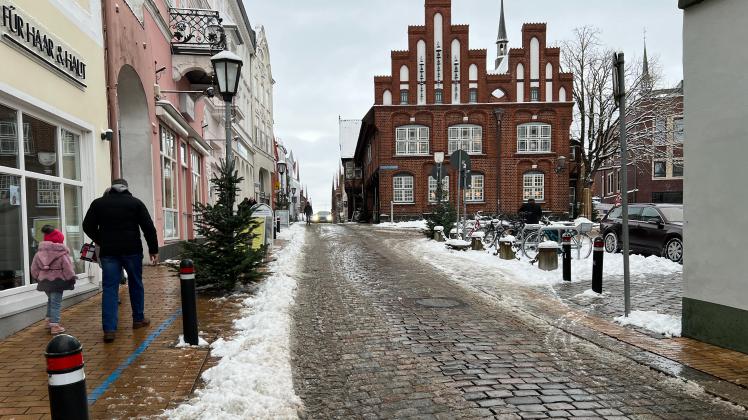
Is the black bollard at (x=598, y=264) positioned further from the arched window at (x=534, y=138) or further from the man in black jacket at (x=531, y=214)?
the arched window at (x=534, y=138)

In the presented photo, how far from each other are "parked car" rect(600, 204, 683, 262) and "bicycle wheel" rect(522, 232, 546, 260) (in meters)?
2.79

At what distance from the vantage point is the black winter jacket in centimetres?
538

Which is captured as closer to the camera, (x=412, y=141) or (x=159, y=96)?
(x=159, y=96)

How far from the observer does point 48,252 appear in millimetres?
5215

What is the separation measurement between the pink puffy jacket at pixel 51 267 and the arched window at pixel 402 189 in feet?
111

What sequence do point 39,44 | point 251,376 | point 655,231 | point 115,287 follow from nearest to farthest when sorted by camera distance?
point 251,376 → point 115,287 → point 39,44 → point 655,231

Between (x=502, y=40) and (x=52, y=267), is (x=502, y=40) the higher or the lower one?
the higher one

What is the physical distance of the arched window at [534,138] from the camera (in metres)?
38.8

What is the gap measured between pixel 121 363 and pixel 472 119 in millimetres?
36434

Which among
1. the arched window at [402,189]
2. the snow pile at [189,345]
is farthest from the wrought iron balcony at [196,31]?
the arched window at [402,189]

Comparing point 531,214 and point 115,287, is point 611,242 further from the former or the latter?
point 115,287

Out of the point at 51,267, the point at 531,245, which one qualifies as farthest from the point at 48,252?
the point at 531,245

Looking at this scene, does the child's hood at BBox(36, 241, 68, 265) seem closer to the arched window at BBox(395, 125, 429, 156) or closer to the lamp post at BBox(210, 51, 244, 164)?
the lamp post at BBox(210, 51, 244, 164)

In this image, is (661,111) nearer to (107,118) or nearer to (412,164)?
(412,164)
